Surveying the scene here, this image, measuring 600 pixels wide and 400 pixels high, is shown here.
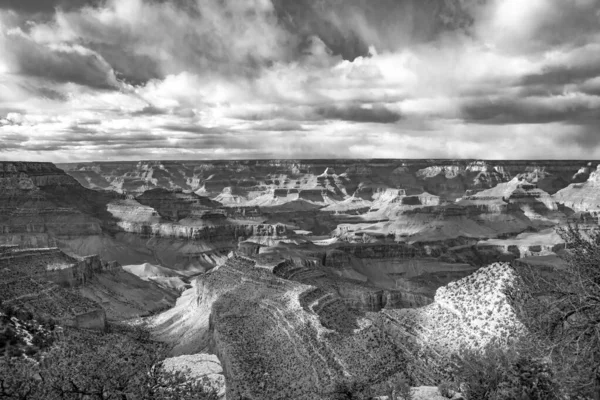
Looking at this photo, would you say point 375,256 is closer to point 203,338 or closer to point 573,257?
point 203,338

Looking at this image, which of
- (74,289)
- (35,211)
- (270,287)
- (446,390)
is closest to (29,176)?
(35,211)

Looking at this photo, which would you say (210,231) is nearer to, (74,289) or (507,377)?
(74,289)

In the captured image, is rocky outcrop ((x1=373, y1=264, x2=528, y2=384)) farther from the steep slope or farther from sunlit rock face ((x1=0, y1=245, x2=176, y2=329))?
sunlit rock face ((x1=0, y1=245, x2=176, y2=329))

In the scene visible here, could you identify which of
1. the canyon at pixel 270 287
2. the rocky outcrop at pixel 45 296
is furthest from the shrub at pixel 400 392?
the rocky outcrop at pixel 45 296

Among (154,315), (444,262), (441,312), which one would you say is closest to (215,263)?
(444,262)

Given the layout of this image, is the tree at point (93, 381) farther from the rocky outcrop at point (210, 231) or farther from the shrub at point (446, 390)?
the rocky outcrop at point (210, 231)

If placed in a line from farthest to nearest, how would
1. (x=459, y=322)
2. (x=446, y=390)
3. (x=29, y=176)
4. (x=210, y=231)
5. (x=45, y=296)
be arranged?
(x=29, y=176) → (x=210, y=231) → (x=45, y=296) → (x=459, y=322) → (x=446, y=390)

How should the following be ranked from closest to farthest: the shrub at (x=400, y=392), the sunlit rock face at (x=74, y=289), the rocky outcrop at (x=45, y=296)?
1. the shrub at (x=400, y=392)
2. the rocky outcrop at (x=45, y=296)
3. the sunlit rock face at (x=74, y=289)

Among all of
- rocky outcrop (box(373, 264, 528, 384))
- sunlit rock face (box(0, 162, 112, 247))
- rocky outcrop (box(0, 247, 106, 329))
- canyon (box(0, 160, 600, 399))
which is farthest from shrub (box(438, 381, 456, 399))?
sunlit rock face (box(0, 162, 112, 247))
